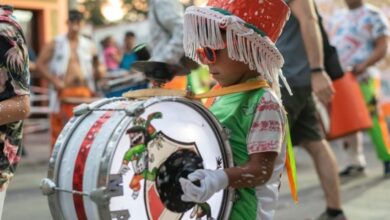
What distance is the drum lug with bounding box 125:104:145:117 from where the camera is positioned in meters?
2.12

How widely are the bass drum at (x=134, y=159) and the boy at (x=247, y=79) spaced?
0.31 feet

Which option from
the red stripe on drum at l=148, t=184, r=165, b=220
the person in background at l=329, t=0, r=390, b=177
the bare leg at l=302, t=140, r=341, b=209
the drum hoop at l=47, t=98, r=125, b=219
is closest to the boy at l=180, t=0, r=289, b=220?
the red stripe on drum at l=148, t=184, r=165, b=220

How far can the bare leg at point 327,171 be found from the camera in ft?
13.9

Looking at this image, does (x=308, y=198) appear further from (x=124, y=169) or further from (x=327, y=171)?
(x=124, y=169)

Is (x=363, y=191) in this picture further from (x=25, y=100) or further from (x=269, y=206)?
(x=25, y=100)

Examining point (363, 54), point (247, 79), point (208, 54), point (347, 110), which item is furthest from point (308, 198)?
point (208, 54)

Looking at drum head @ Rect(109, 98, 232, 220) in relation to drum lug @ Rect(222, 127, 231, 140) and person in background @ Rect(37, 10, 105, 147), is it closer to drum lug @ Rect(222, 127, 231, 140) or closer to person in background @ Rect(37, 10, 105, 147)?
drum lug @ Rect(222, 127, 231, 140)

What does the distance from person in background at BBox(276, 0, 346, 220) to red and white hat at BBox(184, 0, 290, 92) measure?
1.53m

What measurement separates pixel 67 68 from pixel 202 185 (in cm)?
516

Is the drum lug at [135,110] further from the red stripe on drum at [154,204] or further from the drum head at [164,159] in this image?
the red stripe on drum at [154,204]

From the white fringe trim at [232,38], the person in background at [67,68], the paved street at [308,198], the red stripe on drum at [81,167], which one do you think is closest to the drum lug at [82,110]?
the red stripe on drum at [81,167]

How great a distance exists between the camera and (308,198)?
5660mm

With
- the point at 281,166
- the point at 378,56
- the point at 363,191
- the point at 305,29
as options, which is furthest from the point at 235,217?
the point at 378,56

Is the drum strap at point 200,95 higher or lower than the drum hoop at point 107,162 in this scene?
higher
